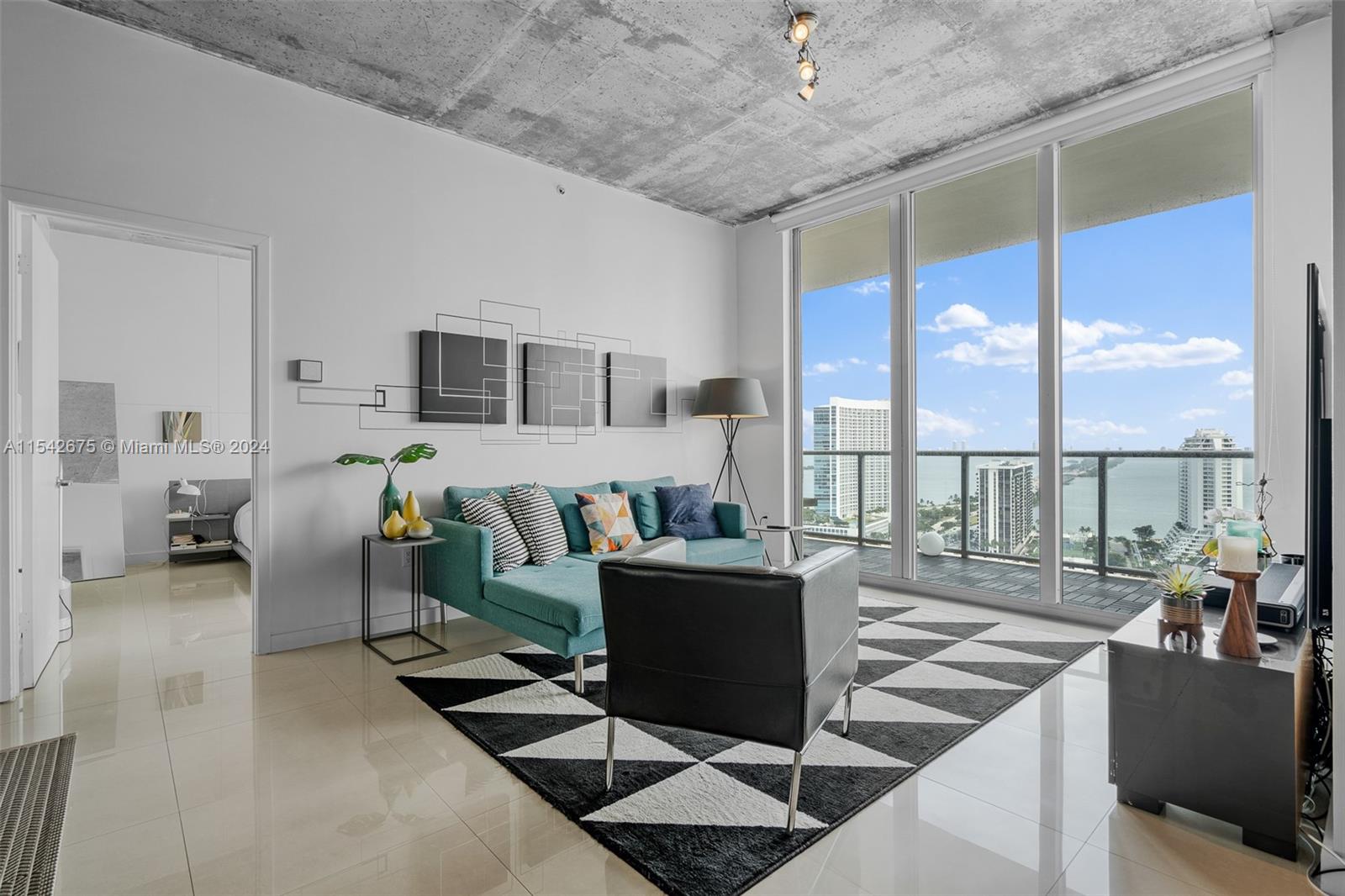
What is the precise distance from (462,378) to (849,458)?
3.11 m

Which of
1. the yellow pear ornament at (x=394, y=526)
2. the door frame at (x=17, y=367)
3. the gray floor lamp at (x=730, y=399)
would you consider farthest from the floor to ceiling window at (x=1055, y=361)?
the door frame at (x=17, y=367)

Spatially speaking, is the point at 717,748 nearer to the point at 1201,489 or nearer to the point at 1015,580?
the point at 1015,580

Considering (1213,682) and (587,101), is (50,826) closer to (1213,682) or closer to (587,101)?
(1213,682)

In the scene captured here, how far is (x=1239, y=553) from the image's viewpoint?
1.91m

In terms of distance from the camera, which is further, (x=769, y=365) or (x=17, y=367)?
(x=769, y=365)

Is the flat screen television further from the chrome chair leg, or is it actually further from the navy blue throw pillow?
the navy blue throw pillow

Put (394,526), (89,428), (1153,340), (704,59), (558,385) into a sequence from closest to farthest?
(704,59)
(394,526)
(1153,340)
(558,385)
(89,428)

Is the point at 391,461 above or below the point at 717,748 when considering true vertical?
above

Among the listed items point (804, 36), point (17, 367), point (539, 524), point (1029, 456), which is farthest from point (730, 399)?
point (17, 367)

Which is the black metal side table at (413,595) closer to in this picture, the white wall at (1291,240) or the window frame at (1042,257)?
the window frame at (1042,257)

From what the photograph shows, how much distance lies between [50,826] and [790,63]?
429 centimetres

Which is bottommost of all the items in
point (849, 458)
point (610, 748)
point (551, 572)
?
point (610, 748)

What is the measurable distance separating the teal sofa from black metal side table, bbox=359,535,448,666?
0.35ft

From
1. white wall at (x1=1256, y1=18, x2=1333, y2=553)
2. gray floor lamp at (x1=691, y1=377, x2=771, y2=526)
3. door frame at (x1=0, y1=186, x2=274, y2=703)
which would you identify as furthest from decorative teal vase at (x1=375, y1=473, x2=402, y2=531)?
white wall at (x1=1256, y1=18, x2=1333, y2=553)
